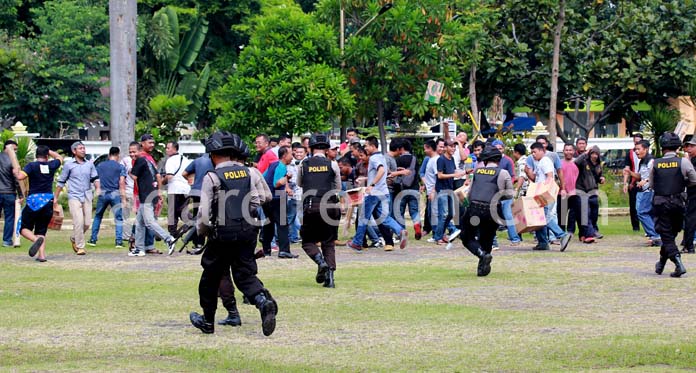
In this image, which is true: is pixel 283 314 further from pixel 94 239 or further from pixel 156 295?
pixel 94 239

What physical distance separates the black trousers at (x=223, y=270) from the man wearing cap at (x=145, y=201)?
762 centimetres

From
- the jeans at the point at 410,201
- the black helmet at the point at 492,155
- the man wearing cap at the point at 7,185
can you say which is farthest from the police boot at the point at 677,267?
the man wearing cap at the point at 7,185

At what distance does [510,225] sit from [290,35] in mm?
11587

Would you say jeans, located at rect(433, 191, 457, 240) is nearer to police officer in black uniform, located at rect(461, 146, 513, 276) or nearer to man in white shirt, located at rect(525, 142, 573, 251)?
man in white shirt, located at rect(525, 142, 573, 251)

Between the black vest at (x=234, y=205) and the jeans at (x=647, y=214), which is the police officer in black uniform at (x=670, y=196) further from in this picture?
the black vest at (x=234, y=205)

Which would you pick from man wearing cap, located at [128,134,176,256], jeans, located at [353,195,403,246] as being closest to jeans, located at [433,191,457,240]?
jeans, located at [353,195,403,246]

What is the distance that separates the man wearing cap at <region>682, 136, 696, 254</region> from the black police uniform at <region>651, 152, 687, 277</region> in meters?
0.38

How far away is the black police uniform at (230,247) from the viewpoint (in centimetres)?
1041

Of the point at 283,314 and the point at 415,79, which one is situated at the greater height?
the point at 415,79

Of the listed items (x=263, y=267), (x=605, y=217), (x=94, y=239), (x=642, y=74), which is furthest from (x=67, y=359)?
(x=642, y=74)

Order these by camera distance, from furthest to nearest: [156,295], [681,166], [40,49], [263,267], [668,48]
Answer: [40,49]
[668,48]
[263,267]
[681,166]
[156,295]

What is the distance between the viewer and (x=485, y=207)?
15.1 metres

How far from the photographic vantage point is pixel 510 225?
19875 millimetres

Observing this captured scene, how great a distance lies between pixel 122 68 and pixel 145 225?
7.25 m
